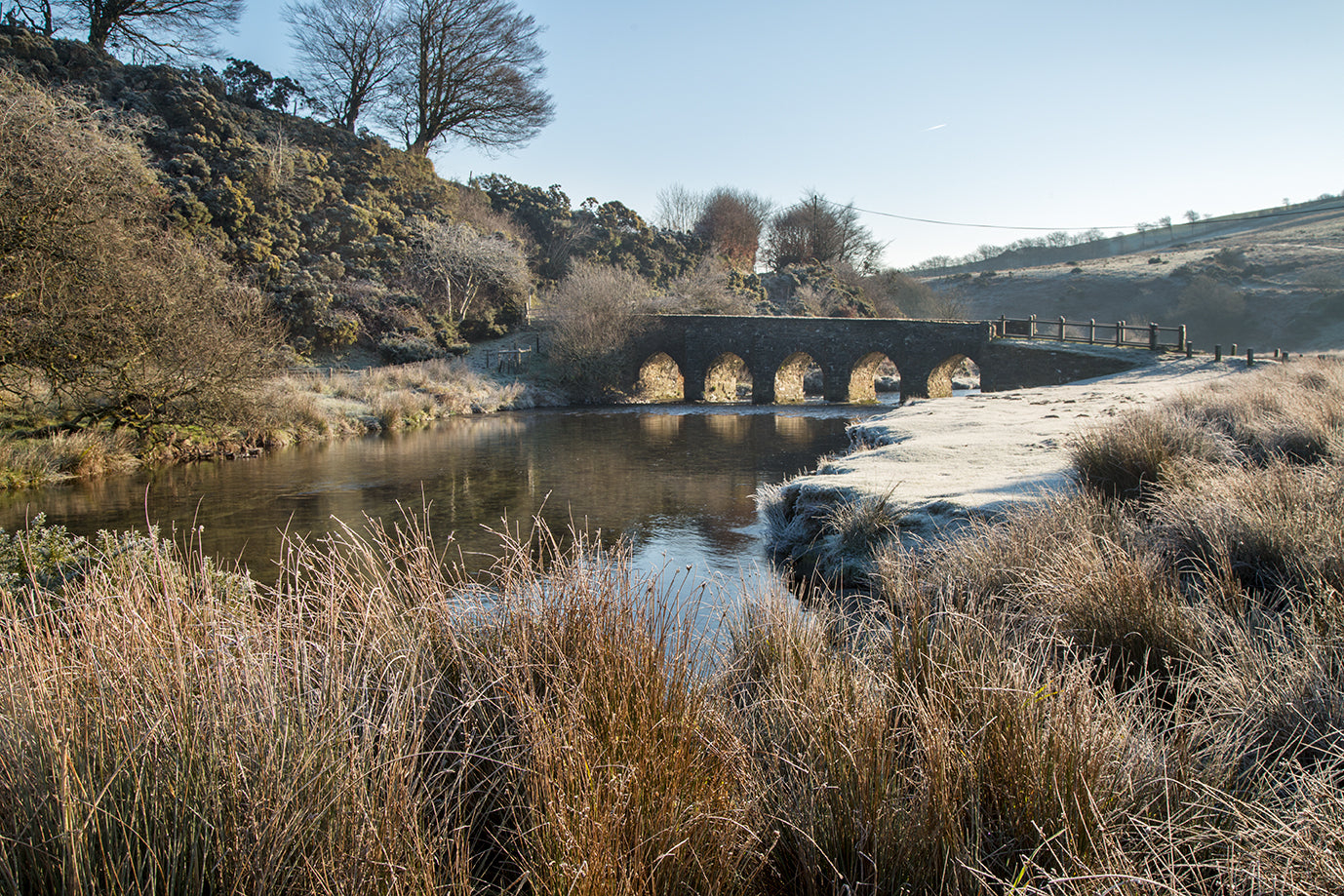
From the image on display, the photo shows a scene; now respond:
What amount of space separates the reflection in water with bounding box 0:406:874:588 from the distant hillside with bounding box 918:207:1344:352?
4334cm

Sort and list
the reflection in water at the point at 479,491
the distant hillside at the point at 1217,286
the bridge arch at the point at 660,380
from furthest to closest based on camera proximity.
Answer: the distant hillside at the point at 1217,286
the bridge arch at the point at 660,380
the reflection in water at the point at 479,491

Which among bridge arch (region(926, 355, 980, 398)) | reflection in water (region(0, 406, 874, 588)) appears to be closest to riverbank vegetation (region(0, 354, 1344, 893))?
reflection in water (region(0, 406, 874, 588))

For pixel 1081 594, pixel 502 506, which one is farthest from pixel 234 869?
pixel 502 506

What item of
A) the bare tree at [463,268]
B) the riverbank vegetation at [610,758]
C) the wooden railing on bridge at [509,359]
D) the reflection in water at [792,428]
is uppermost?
the bare tree at [463,268]

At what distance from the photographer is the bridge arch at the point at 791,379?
119ft

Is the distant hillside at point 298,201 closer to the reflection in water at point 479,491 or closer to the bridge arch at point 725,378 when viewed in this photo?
the bridge arch at point 725,378

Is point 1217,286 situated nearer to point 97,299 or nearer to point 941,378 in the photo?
point 941,378

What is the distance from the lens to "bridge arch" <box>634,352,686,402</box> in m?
36.0

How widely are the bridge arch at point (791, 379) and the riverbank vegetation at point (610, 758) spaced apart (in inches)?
1299

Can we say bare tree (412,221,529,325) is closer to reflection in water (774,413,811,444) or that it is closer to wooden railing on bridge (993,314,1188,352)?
reflection in water (774,413,811,444)

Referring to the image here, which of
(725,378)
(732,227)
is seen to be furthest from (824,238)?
(725,378)

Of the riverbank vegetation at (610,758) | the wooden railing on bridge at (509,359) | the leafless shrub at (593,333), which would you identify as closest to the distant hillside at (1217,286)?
the leafless shrub at (593,333)

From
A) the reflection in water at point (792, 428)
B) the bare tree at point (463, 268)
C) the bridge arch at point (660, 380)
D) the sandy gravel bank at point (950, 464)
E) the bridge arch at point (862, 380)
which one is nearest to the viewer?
the sandy gravel bank at point (950, 464)

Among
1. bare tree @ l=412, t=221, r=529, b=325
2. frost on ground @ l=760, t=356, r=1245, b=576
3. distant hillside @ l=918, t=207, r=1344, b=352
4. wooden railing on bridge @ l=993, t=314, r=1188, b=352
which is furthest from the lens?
distant hillside @ l=918, t=207, r=1344, b=352
